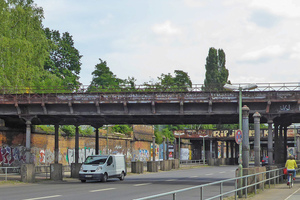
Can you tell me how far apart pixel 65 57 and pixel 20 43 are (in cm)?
6098

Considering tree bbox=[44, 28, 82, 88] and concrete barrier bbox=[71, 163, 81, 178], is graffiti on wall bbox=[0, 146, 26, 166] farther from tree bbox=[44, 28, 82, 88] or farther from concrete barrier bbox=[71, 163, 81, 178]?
tree bbox=[44, 28, 82, 88]

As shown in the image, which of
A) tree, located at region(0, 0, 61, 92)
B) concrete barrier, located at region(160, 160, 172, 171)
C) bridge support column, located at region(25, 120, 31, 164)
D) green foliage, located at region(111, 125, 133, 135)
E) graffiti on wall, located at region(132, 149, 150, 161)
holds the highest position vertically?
tree, located at region(0, 0, 61, 92)

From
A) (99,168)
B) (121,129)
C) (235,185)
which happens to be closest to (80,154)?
(121,129)

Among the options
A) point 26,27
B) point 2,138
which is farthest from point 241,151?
point 26,27

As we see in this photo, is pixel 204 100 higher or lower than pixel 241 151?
higher

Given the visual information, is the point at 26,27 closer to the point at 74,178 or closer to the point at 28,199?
the point at 74,178

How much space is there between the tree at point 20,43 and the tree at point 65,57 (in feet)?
151

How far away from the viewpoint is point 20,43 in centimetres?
5006

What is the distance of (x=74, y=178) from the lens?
41.6m

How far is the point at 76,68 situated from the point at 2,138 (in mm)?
69474

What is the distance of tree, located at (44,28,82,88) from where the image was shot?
107750mm

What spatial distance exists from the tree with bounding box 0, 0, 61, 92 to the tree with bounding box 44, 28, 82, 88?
4605cm

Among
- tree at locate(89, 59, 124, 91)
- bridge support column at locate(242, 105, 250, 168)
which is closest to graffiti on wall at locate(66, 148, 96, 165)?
bridge support column at locate(242, 105, 250, 168)

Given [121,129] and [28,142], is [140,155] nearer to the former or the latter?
[121,129]
